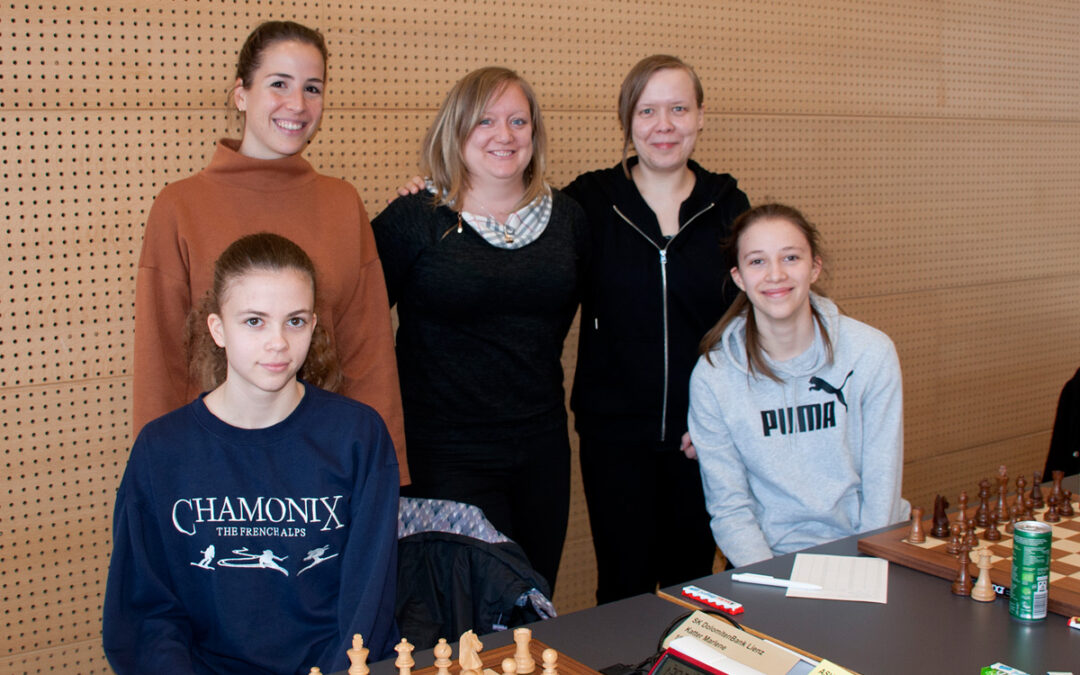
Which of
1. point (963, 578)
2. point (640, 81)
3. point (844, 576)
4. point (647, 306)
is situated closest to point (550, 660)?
point (844, 576)

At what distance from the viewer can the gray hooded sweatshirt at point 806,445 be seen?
246 centimetres

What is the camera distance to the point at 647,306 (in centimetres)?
292

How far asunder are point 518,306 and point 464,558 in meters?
0.89

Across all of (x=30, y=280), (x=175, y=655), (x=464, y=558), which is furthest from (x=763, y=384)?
(x=30, y=280)

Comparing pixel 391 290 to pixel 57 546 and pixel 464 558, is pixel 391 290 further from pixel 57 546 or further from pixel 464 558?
pixel 57 546

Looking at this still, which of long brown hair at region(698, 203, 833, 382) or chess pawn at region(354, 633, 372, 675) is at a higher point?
long brown hair at region(698, 203, 833, 382)

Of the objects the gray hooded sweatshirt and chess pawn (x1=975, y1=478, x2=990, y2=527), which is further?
the gray hooded sweatshirt

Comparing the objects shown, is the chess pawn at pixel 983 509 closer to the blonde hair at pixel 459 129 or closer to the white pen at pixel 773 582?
the white pen at pixel 773 582

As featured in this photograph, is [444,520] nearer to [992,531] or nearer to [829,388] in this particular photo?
[829,388]

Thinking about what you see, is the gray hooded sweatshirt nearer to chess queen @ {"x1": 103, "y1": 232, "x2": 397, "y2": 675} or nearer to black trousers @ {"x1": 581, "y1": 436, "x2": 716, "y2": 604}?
black trousers @ {"x1": 581, "y1": 436, "x2": 716, "y2": 604}

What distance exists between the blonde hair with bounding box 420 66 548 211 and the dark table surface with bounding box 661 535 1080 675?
1.34 m

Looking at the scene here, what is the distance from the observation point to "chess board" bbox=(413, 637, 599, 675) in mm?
1503

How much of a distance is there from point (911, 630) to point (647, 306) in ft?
4.75

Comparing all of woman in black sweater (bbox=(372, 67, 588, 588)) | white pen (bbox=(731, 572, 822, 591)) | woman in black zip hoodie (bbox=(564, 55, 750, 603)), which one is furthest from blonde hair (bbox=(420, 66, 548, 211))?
white pen (bbox=(731, 572, 822, 591))
